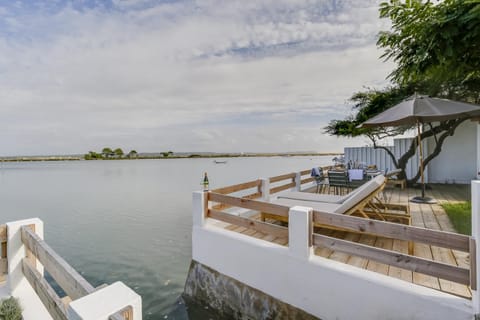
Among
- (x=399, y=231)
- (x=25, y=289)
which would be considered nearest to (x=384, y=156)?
(x=399, y=231)

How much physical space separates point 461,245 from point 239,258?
2.39 m

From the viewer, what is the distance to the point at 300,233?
8.59 feet

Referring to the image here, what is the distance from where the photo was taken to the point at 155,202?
1266 centimetres

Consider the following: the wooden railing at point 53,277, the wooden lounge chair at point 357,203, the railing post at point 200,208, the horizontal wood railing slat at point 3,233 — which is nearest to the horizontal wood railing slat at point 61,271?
the wooden railing at point 53,277

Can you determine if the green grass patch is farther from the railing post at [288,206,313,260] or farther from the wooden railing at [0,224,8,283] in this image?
the wooden railing at [0,224,8,283]

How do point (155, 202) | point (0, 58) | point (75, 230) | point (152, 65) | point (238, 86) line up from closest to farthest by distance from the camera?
point (0, 58) → point (75, 230) → point (152, 65) → point (238, 86) → point (155, 202)

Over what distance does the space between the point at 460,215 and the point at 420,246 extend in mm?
1944

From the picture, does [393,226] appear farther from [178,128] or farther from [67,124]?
[67,124]

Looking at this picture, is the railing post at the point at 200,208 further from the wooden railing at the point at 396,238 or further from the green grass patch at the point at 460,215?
the green grass patch at the point at 460,215

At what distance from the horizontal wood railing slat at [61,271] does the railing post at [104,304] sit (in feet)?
0.47

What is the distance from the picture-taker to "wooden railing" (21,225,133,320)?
4.15 ft

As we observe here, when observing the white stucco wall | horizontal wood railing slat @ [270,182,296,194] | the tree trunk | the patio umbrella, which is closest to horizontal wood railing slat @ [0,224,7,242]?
horizontal wood railing slat @ [270,182,296,194]

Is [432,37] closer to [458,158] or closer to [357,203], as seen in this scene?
[357,203]

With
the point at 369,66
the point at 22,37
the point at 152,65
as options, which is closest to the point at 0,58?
the point at 22,37
